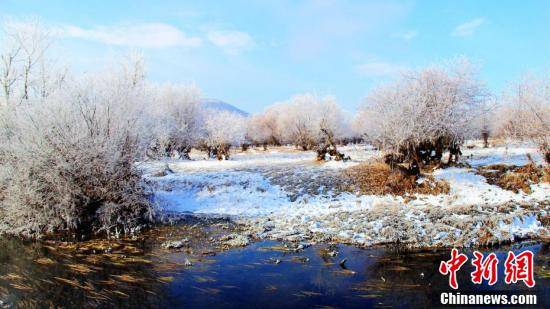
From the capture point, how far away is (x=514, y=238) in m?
14.4

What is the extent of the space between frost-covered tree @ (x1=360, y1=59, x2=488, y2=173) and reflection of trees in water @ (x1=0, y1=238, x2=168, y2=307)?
710 inches

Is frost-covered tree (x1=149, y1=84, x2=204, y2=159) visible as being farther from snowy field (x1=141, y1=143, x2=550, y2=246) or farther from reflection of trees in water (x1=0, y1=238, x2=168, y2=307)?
reflection of trees in water (x1=0, y1=238, x2=168, y2=307)

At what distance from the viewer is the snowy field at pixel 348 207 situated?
15031mm

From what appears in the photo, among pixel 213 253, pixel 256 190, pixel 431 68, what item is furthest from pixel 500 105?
pixel 213 253

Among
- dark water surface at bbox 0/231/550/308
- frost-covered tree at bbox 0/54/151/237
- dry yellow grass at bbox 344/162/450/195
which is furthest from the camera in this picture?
dry yellow grass at bbox 344/162/450/195

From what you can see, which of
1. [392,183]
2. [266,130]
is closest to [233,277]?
[392,183]

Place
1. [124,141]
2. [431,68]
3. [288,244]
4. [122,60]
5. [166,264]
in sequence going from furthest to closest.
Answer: [122,60] → [431,68] → [124,141] → [288,244] → [166,264]

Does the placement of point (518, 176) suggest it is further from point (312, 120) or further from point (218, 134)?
point (312, 120)

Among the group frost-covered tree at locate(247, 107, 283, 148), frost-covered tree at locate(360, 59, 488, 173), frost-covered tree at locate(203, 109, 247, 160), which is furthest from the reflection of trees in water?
frost-covered tree at locate(247, 107, 283, 148)

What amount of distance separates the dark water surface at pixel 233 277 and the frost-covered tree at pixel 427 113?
12.1 m

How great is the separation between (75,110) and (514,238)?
63.7 feet

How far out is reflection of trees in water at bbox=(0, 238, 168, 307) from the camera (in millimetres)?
9742

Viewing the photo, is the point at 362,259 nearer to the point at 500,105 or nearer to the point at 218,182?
the point at 218,182

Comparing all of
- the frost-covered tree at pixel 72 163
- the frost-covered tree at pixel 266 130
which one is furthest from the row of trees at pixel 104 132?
the frost-covered tree at pixel 266 130
